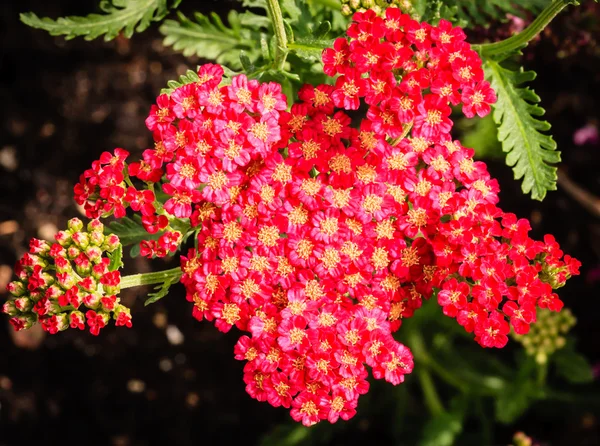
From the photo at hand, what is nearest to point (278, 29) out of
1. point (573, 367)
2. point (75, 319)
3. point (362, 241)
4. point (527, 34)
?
point (362, 241)

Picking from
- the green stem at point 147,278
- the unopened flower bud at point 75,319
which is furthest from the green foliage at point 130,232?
the unopened flower bud at point 75,319

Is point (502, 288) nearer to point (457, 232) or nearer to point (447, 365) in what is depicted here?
point (457, 232)

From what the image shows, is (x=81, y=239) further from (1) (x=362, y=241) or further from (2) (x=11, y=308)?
(1) (x=362, y=241)

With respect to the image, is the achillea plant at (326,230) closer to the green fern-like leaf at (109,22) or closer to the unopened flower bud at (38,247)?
the unopened flower bud at (38,247)

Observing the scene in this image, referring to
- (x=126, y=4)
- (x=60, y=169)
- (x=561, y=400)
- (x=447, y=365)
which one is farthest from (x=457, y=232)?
(x=60, y=169)

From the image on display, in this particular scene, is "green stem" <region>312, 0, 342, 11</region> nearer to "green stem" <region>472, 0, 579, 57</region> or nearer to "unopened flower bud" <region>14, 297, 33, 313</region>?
"green stem" <region>472, 0, 579, 57</region>

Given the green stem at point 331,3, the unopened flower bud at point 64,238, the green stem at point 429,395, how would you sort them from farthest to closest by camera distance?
the green stem at point 429,395, the green stem at point 331,3, the unopened flower bud at point 64,238
